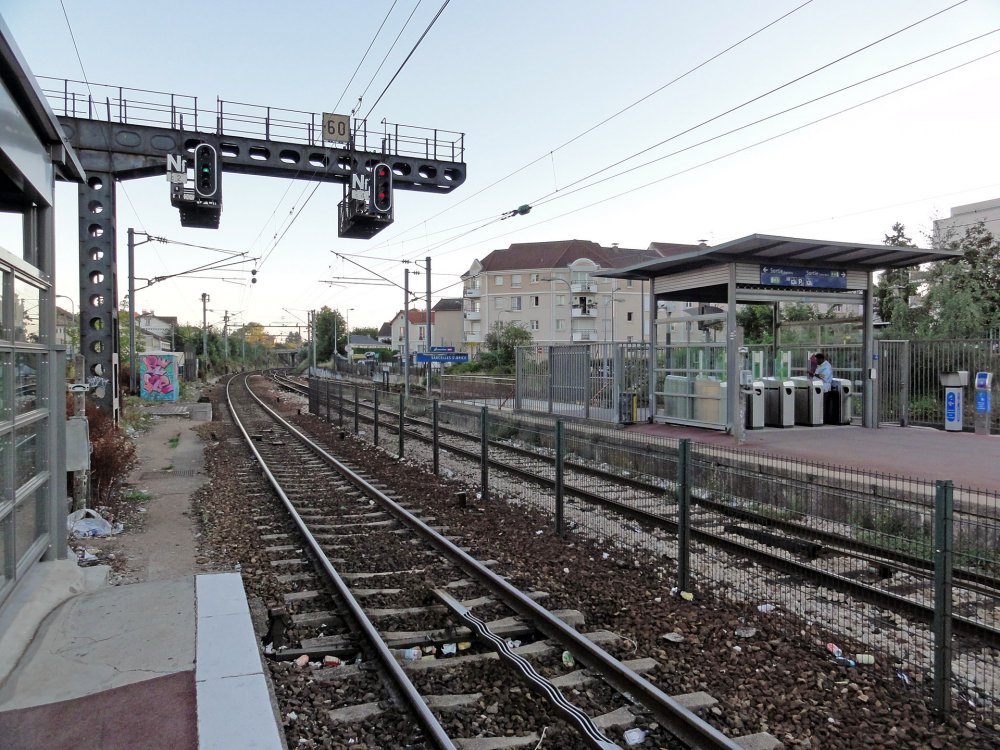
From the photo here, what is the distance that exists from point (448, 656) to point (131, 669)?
214 centimetres

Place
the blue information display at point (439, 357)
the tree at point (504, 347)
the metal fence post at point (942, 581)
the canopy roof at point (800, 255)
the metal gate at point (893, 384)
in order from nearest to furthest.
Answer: the metal fence post at point (942, 581) < the canopy roof at point (800, 255) < the metal gate at point (893, 384) < the blue information display at point (439, 357) < the tree at point (504, 347)

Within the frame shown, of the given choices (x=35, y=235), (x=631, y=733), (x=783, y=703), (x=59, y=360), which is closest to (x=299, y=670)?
(x=631, y=733)

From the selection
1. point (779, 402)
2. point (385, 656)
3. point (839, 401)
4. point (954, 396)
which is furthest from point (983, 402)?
point (385, 656)

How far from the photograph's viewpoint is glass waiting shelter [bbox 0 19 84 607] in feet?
16.4

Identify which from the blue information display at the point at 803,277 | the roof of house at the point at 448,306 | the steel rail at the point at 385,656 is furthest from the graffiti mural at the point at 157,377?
the roof of house at the point at 448,306

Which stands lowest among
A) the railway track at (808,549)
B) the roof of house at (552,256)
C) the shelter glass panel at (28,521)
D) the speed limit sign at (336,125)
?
the railway track at (808,549)

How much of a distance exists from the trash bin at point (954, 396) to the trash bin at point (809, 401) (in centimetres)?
260

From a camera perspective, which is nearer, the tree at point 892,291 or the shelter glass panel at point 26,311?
the shelter glass panel at point 26,311

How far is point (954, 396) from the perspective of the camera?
16.4 m

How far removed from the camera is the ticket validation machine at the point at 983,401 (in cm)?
1540

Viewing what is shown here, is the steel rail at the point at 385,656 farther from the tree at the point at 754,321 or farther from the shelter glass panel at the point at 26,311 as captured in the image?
the tree at the point at 754,321

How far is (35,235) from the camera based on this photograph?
6.21 metres

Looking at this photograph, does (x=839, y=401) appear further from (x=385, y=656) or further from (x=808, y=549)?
(x=385, y=656)

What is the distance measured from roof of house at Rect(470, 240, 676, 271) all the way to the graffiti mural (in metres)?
44.1
